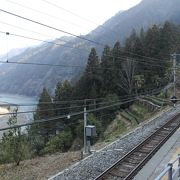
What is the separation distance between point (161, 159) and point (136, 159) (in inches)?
51.7

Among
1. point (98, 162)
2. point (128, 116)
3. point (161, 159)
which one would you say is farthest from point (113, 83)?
point (98, 162)

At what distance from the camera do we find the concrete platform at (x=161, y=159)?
52.5ft

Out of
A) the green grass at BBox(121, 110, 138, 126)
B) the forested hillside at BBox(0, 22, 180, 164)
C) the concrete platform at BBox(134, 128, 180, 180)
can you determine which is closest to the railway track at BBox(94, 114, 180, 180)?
the concrete platform at BBox(134, 128, 180, 180)

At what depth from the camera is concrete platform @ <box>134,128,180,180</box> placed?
16.0 metres

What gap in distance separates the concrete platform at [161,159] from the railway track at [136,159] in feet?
0.82

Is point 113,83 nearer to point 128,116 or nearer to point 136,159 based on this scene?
point 128,116

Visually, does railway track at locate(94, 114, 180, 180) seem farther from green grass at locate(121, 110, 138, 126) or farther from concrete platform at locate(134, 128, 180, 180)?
green grass at locate(121, 110, 138, 126)

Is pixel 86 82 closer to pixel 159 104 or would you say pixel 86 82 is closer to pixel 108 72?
pixel 108 72

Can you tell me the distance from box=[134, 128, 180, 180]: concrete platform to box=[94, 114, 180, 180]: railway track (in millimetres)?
249

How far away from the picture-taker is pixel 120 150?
848 inches

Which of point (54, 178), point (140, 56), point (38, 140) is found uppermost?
point (140, 56)

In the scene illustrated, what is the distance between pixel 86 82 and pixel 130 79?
9.73 m

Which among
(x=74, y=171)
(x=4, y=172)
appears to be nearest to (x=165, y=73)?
(x=4, y=172)

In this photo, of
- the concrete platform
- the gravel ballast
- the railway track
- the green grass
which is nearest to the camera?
the railway track
